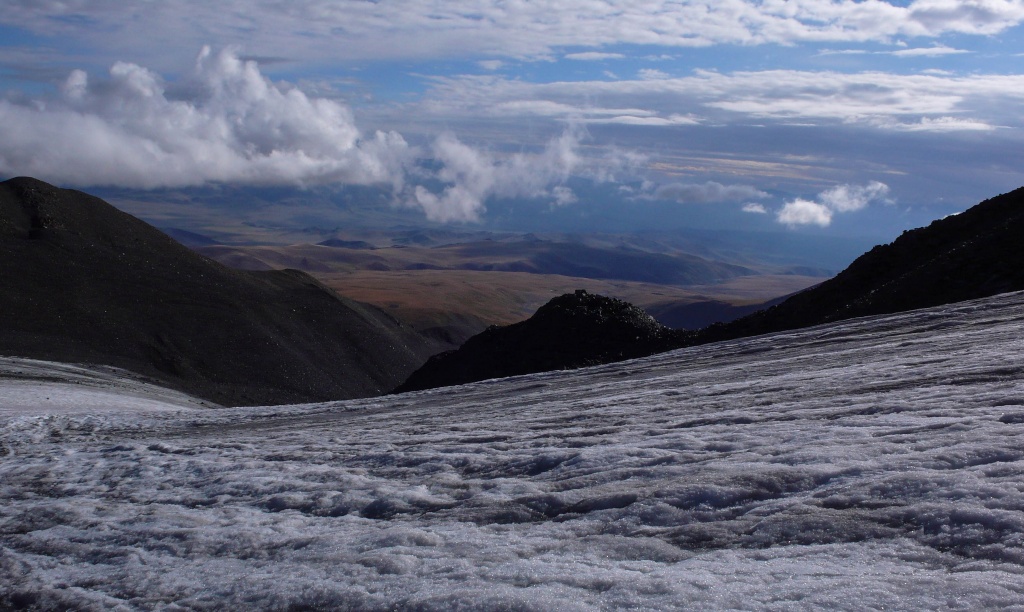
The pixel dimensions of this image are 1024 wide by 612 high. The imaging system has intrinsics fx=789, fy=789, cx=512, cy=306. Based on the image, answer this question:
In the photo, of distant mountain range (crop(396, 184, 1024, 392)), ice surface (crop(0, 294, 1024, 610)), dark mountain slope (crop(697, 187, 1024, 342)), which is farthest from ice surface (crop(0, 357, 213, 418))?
dark mountain slope (crop(697, 187, 1024, 342))

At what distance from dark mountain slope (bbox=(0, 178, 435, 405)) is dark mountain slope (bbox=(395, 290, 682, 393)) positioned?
12036 mm

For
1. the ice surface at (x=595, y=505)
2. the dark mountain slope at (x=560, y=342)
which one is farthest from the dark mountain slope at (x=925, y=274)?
the ice surface at (x=595, y=505)

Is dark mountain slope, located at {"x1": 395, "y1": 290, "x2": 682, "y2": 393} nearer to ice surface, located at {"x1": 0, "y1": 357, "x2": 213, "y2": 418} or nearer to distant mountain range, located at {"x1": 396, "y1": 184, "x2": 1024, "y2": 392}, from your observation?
distant mountain range, located at {"x1": 396, "y1": 184, "x2": 1024, "y2": 392}

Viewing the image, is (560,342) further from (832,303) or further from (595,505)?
(595,505)

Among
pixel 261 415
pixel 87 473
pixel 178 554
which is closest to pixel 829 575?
pixel 178 554

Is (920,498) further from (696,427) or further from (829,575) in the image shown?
(696,427)

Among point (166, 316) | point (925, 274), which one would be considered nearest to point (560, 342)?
point (925, 274)

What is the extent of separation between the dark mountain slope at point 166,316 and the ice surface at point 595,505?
25525 millimetres

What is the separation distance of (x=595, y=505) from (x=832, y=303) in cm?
1681

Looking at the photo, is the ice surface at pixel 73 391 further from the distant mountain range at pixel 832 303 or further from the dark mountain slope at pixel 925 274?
the dark mountain slope at pixel 925 274

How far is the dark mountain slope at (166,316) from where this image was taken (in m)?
36.2

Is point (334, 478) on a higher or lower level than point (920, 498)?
lower

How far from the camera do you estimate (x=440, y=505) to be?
7.63 metres

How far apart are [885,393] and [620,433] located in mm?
3226
